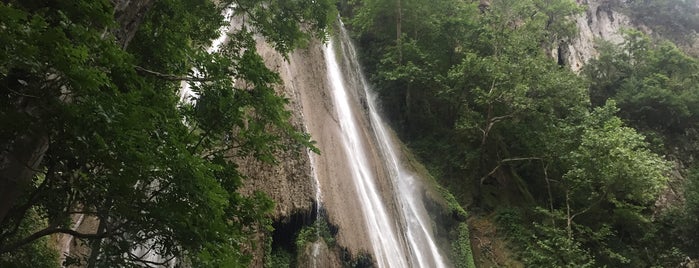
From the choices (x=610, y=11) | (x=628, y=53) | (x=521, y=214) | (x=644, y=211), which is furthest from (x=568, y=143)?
(x=610, y=11)

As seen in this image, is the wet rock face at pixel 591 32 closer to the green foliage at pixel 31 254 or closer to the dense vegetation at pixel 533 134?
the dense vegetation at pixel 533 134

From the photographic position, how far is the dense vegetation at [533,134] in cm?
1669

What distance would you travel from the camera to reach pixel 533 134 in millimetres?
19266

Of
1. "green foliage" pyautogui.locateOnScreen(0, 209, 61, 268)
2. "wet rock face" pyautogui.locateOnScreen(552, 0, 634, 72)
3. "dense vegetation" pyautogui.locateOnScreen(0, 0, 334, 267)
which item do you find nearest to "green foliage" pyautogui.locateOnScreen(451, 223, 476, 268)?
"dense vegetation" pyautogui.locateOnScreen(0, 0, 334, 267)

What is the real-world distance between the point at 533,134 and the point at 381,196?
8.56m

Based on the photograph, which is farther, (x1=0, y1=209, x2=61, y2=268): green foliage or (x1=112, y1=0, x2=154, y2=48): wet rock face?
(x1=0, y1=209, x2=61, y2=268): green foliage

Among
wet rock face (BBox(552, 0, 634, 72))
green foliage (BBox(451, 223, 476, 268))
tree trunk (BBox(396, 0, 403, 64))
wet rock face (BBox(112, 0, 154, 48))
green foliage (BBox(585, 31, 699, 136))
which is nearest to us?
wet rock face (BBox(112, 0, 154, 48))

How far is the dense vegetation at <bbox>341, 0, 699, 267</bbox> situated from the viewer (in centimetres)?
1669

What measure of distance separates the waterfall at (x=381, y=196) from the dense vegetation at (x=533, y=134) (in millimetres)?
3005

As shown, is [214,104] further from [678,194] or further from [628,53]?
[628,53]

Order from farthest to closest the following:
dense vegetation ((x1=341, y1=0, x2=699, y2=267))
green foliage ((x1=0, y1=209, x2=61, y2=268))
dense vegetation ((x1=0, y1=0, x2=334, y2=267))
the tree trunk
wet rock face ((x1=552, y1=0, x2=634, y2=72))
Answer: wet rock face ((x1=552, y1=0, x2=634, y2=72)) < the tree trunk < dense vegetation ((x1=341, y1=0, x2=699, y2=267)) < green foliage ((x1=0, y1=209, x2=61, y2=268)) < dense vegetation ((x1=0, y1=0, x2=334, y2=267))

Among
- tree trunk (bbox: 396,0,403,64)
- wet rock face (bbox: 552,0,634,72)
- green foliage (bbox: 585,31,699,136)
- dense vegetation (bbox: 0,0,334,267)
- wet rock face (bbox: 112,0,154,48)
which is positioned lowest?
dense vegetation (bbox: 0,0,334,267)

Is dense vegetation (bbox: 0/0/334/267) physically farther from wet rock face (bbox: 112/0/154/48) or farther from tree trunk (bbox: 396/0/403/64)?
tree trunk (bbox: 396/0/403/64)

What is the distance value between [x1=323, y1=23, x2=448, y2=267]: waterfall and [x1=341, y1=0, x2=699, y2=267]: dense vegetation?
3.01m
